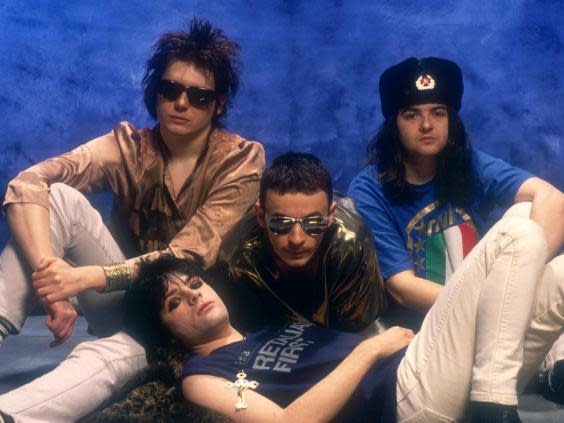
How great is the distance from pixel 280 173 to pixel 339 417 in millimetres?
857

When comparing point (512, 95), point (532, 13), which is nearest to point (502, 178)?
point (512, 95)

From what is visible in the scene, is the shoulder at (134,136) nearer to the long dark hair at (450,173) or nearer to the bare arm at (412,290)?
the long dark hair at (450,173)

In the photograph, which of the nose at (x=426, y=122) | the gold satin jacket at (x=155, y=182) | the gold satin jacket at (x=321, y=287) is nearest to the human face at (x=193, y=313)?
the gold satin jacket at (x=321, y=287)

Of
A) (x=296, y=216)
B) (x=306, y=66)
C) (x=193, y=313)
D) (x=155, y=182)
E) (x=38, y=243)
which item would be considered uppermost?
(x=306, y=66)

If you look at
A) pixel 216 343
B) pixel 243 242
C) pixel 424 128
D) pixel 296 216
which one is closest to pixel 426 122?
pixel 424 128

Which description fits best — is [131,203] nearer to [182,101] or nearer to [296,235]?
[182,101]

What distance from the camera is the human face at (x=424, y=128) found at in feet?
9.36

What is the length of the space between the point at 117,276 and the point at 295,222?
2.36 feet

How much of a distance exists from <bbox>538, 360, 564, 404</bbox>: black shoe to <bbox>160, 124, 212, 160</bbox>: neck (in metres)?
1.60

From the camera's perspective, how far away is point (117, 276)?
8.82 ft

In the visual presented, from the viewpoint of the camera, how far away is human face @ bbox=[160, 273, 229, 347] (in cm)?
245

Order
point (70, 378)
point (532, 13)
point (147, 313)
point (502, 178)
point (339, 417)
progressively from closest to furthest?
point (339, 417)
point (70, 378)
point (147, 313)
point (502, 178)
point (532, 13)

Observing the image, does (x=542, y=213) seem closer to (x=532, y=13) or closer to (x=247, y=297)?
(x=247, y=297)

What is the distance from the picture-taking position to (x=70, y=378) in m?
2.34
